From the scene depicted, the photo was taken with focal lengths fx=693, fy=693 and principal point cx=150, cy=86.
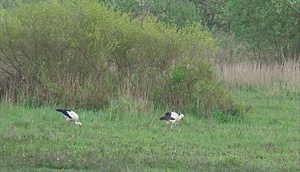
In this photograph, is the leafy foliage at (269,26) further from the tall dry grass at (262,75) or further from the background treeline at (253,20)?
the tall dry grass at (262,75)

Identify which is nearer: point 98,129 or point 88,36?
point 98,129

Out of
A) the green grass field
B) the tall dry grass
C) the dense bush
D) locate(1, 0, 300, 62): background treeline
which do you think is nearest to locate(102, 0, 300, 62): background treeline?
locate(1, 0, 300, 62): background treeline

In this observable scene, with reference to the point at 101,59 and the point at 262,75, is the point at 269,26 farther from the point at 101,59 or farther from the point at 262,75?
the point at 101,59

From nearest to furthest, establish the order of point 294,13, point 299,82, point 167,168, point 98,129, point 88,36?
point 167,168 < point 98,129 < point 88,36 < point 299,82 < point 294,13

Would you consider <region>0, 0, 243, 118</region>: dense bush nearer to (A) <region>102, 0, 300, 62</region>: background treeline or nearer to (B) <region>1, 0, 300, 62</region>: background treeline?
(B) <region>1, 0, 300, 62</region>: background treeline

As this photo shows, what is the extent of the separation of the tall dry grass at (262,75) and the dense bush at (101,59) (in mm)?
6005

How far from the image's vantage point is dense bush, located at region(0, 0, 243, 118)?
1714 centimetres

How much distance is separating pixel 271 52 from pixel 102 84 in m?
13.4

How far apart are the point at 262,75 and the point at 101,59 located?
26.7 feet

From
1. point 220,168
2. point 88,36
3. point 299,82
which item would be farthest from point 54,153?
point 299,82

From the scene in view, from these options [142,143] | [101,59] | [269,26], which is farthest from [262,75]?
[142,143]

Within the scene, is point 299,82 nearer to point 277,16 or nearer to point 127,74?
point 277,16

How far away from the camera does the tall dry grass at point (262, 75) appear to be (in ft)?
77.0

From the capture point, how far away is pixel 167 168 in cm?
1048
